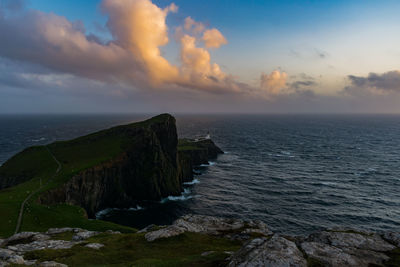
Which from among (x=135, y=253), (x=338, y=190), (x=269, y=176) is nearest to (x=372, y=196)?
(x=338, y=190)

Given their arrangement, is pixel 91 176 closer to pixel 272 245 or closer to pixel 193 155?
pixel 193 155

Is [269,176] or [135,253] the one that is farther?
[269,176]

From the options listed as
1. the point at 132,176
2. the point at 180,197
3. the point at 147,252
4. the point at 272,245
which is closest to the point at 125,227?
the point at 147,252

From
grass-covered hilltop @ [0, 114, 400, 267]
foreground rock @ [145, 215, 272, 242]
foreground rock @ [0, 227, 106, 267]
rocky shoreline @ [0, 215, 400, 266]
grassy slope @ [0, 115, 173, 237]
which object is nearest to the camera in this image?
rocky shoreline @ [0, 215, 400, 266]

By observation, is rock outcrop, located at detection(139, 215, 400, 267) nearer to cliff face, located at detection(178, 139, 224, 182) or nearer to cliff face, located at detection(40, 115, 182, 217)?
cliff face, located at detection(40, 115, 182, 217)

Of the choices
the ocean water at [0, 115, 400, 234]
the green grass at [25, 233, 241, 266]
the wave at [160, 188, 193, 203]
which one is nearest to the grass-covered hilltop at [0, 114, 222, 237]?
the wave at [160, 188, 193, 203]

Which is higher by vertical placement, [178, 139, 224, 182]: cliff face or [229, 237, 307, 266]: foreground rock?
[229, 237, 307, 266]: foreground rock

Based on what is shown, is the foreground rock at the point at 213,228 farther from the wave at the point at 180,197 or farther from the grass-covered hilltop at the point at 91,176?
the wave at the point at 180,197

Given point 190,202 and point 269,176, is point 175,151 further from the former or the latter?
point 269,176
